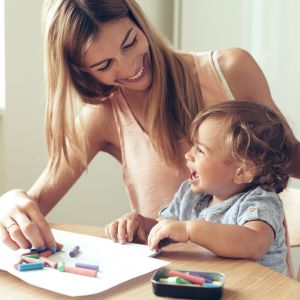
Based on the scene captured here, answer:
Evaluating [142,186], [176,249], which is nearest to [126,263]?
[176,249]

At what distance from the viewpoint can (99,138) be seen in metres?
1.58

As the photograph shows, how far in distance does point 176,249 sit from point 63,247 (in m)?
0.19

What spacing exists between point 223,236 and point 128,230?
187 mm

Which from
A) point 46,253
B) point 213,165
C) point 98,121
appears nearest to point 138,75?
point 98,121

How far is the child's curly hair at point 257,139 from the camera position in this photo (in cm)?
116

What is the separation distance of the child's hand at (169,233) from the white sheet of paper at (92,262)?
0.7 inches

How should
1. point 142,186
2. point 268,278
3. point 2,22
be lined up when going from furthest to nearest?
1. point 2,22
2. point 142,186
3. point 268,278

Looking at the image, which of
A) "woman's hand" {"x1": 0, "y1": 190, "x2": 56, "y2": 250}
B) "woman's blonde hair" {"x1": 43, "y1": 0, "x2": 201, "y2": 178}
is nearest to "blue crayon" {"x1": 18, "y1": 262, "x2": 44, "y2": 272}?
"woman's hand" {"x1": 0, "y1": 190, "x2": 56, "y2": 250}

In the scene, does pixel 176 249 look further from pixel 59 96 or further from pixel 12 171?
pixel 12 171

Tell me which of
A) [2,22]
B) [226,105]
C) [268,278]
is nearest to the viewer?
[268,278]

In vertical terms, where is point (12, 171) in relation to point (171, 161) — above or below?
below

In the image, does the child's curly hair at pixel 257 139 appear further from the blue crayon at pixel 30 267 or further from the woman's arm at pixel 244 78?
the blue crayon at pixel 30 267

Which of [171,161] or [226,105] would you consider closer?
[226,105]

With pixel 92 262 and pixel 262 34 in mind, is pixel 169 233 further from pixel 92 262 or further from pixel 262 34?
pixel 262 34
